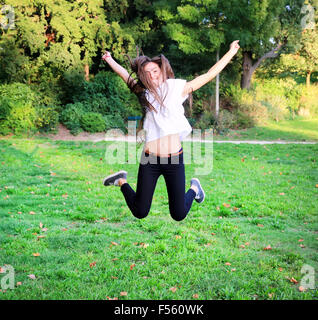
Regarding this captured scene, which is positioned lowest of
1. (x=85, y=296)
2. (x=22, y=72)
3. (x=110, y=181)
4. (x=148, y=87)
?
(x=85, y=296)

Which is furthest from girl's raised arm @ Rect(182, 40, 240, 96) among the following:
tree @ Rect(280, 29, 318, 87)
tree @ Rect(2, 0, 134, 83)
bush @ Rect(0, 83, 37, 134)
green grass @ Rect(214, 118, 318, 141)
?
tree @ Rect(280, 29, 318, 87)

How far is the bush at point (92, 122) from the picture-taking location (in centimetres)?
1605

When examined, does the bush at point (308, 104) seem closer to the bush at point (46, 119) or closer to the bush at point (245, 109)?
the bush at point (245, 109)

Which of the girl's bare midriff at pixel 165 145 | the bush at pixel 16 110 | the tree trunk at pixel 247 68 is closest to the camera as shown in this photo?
the girl's bare midriff at pixel 165 145

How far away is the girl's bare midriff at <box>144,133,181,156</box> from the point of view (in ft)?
11.4

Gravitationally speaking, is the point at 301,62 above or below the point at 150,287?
above

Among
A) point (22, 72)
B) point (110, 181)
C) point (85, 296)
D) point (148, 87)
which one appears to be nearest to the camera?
point (148, 87)

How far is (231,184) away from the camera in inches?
309

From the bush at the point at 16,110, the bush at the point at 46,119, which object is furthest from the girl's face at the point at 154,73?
the bush at the point at 46,119

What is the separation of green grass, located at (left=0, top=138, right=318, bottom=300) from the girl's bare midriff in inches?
56.0

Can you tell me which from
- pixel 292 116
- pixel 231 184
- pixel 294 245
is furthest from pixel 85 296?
pixel 292 116

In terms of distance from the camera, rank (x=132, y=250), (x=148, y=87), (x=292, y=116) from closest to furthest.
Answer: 1. (x=148, y=87)
2. (x=132, y=250)
3. (x=292, y=116)

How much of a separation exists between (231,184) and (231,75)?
568 inches

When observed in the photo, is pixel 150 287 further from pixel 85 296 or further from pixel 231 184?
pixel 231 184
